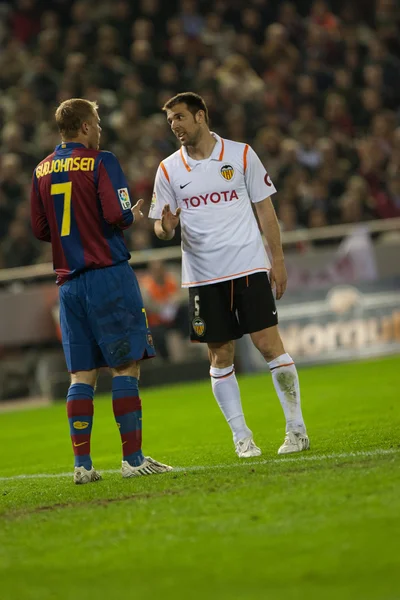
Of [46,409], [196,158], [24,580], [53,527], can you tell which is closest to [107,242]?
[196,158]

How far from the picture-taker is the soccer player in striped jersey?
6.48 meters

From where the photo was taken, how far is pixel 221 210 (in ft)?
22.9

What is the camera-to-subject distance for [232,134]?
17.7 meters

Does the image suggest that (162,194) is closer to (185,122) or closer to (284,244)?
(185,122)

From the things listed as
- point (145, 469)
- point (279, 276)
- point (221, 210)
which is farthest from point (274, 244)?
point (145, 469)

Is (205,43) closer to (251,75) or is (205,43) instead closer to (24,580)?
(251,75)

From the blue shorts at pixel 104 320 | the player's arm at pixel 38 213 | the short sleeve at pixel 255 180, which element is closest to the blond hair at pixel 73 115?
the player's arm at pixel 38 213

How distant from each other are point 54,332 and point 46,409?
6.76 feet

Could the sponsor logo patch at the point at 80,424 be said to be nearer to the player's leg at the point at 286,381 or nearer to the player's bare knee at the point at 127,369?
the player's bare knee at the point at 127,369

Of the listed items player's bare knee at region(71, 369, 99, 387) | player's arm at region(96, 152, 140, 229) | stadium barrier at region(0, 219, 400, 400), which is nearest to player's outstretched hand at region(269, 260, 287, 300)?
player's arm at region(96, 152, 140, 229)

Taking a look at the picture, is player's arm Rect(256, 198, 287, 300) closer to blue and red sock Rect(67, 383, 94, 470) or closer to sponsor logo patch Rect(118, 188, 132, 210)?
sponsor logo patch Rect(118, 188, 132, 210)

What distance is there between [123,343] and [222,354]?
0.80 metres

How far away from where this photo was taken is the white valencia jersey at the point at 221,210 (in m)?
6.93

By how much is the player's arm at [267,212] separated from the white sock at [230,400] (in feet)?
1.92
